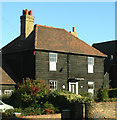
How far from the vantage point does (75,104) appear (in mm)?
22062

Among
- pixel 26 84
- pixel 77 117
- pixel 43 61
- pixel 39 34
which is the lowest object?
pixel 77 117

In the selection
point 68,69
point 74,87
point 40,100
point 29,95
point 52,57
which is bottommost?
point 40,100

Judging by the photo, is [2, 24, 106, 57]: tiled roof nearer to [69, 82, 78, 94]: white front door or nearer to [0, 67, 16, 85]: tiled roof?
[0, 67, 16, 85]: tiled roof

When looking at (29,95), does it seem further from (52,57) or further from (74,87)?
(74,87)

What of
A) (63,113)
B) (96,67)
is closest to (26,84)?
(63,113)

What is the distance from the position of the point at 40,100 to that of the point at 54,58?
732 cm

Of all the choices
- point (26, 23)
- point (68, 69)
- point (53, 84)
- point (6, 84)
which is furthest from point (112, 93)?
point (26, 23)

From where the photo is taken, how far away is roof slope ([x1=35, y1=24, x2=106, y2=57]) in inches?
1207

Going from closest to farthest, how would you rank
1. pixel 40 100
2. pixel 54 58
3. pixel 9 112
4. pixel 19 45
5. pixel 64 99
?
pixel 9 112, pixel 64 99, pixel 40 100, pixel 54 58, pixel 19 45

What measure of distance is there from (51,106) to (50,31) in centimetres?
1290

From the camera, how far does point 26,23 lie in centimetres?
3106

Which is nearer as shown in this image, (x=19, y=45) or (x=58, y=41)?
(x=19, y=45)

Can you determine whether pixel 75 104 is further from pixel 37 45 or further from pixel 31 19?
pixel 31 19

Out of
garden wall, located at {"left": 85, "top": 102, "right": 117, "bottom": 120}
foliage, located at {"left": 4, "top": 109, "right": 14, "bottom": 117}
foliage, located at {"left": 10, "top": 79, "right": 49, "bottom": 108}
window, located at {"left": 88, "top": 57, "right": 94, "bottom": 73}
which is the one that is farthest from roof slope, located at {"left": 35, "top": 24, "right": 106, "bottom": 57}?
garden wall, located at {"left": 85, "top": 102, "right": 117, "bottom": 120}
